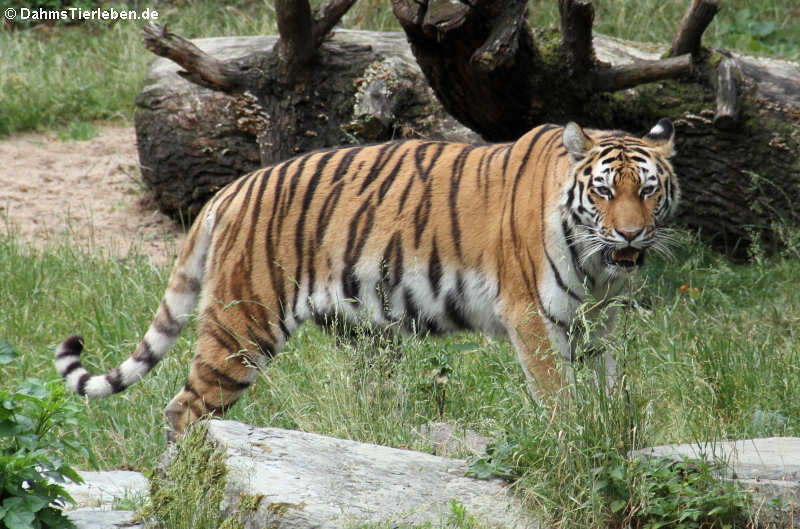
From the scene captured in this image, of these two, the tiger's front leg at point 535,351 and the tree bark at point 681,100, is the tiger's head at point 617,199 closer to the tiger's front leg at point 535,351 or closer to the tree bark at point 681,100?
the tiger's front leg at point 535,351

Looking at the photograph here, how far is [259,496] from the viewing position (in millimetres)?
3023

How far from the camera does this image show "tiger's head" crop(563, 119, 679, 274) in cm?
397

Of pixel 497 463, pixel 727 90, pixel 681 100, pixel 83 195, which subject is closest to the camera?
pixel 497 463

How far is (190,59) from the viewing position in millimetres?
6500

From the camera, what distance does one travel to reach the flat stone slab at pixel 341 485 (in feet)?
9.78

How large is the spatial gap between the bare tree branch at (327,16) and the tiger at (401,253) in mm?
2284

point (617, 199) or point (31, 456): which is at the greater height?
point (617, 199)

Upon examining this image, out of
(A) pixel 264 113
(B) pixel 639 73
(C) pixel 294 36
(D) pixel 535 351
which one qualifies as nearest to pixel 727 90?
(B) pixel 639 73

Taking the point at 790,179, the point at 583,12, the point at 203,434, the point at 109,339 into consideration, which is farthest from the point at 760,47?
the point at 203,434

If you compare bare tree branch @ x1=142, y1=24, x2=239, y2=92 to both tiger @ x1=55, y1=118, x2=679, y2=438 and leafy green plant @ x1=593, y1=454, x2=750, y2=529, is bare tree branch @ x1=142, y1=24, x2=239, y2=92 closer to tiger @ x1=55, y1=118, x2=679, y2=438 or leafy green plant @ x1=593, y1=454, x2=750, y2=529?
tiger @ x1=55, y1=118, x2=679, y2=438

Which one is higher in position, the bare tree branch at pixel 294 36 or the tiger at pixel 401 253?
the bare tree branch at pixel 294 36

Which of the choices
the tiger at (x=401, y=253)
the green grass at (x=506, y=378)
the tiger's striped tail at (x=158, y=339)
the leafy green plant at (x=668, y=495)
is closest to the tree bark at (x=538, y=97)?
the green grass at (x=506, y=378)

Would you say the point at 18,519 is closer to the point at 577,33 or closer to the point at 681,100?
the point at 577,33

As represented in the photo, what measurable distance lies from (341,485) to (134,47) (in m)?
8.66
